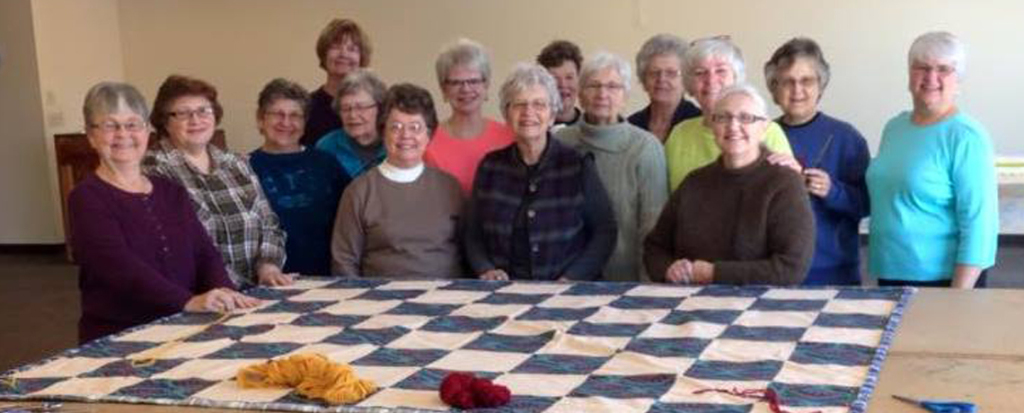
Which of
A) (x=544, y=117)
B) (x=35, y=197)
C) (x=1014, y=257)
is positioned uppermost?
(x=544, y=117)

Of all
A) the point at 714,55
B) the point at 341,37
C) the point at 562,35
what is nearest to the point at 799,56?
the point at 714,55

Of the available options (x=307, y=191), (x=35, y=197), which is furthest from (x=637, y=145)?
(x=35, y=197)

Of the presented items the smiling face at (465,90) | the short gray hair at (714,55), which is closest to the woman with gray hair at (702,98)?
the short gray hair at (714,55)

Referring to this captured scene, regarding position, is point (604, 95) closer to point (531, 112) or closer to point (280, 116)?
point (531, 112)

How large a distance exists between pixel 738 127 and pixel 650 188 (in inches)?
19.2

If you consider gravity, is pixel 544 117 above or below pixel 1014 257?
above

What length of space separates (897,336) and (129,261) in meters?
1.79

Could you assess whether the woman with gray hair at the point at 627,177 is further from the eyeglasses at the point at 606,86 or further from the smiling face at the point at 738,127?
the smiling face at the point at 738,127

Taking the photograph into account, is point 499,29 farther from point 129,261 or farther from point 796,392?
point 796,392

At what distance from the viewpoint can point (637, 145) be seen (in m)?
3.26

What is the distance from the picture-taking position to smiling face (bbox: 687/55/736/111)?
10.8ft

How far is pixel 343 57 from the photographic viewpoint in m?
4.24

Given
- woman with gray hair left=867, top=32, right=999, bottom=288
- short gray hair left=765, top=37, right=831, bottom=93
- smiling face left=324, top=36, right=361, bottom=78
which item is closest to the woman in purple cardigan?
smiling face left=324, top=36, right=361, bottom=78

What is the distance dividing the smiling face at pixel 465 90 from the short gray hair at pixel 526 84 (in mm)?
349
